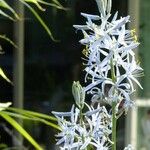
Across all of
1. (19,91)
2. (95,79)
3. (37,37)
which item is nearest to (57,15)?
(37,37)

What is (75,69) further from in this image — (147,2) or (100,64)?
(100,64)

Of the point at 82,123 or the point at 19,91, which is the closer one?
the point at 82,123

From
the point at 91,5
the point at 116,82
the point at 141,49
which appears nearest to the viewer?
the point at 116,82

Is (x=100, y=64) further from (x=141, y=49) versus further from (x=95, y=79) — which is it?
(x=141, y=49)

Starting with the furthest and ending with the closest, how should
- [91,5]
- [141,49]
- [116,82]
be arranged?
1. [141,49]
2. [91,5]
3. [116,82]

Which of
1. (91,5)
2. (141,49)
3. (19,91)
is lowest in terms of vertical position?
(19,91)

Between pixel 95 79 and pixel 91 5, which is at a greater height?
pixel 91 5
